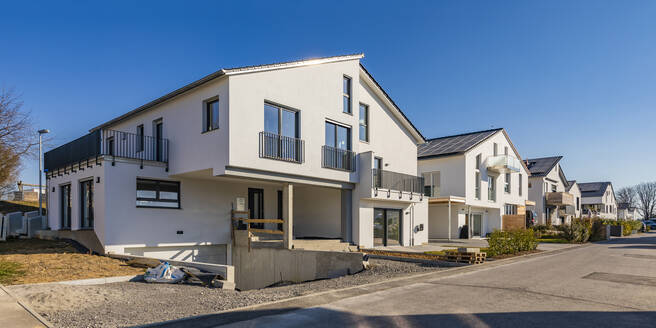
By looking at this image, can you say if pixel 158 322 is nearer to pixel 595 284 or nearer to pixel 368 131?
pixel 595 284

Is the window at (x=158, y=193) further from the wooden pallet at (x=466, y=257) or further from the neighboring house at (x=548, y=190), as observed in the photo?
the neighboring house at (x=548, y=190)

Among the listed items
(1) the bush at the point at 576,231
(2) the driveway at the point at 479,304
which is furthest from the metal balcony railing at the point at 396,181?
(1) the bush at the point at 576,231

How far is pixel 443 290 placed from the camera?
29.2ft

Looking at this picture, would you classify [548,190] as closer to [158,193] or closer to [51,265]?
[158,193]

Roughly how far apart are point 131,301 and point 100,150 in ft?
30.2

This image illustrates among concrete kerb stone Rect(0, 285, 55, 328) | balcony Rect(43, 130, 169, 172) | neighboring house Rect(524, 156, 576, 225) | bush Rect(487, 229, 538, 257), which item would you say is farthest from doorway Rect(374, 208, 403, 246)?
neighboring house Rect(524, 156, 576, 225)

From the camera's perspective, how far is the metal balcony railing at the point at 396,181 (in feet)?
66.6

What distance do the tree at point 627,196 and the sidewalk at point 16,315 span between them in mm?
123361

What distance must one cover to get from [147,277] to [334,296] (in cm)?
565

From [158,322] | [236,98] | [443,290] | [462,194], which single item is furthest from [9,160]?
[462,194]

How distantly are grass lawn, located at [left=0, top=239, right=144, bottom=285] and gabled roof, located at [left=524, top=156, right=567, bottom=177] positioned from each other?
143 ft

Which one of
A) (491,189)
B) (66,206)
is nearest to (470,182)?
(491,189)

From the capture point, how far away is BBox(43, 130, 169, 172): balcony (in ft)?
53.3

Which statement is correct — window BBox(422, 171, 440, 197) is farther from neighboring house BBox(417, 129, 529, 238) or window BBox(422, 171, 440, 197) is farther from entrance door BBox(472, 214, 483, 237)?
entrance door BBox(472, 214, 483, 237)
